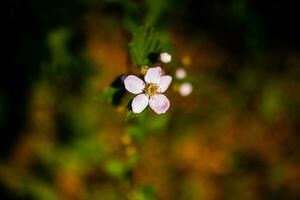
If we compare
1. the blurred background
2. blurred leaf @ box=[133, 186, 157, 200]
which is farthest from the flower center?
the blurred background

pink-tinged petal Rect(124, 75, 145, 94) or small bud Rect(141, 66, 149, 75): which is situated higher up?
small bud Rect(141, 66, 149, 75)

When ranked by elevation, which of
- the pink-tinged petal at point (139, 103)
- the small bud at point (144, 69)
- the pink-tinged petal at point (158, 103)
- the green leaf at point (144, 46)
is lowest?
the pink-tinged petal at point (139, 103)

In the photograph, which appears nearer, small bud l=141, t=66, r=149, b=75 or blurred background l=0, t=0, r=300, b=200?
small bud l=141, t=66, r=149, b=75

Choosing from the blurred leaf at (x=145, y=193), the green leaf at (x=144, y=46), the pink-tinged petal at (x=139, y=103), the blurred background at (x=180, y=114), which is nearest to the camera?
the pink-tinged petal at (x=139, y=103)

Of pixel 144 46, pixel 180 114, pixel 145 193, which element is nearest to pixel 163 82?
pixel 144 46

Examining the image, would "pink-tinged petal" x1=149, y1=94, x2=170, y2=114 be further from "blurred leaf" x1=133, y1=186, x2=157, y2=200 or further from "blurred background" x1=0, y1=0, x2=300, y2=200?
"blurred background" x1=0, y1=0, x2=300, y2=200

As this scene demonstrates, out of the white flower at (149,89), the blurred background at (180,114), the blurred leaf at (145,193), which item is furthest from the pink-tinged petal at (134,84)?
the blurred background at (180,114)

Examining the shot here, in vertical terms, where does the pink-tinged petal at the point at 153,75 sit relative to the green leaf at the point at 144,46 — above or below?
below

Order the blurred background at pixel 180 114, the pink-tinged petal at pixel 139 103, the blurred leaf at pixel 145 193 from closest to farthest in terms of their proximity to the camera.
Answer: the pink-tinged petal at pixel 139 103
the blurred leaf at pixel 145 193
the blurred background at pixel 180 114

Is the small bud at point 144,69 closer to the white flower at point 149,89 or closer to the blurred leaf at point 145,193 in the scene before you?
the white flower at point 149,89
